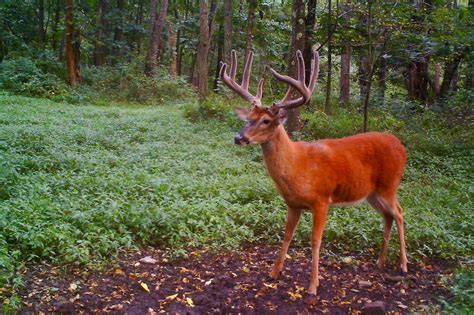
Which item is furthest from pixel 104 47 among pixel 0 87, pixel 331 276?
pixel 331 276

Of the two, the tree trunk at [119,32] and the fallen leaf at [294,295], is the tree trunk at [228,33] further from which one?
the fallen leaf at [294,295]

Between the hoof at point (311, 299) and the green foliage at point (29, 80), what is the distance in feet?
52.2

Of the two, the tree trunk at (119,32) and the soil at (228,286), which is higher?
the tree trunk at (119,32)

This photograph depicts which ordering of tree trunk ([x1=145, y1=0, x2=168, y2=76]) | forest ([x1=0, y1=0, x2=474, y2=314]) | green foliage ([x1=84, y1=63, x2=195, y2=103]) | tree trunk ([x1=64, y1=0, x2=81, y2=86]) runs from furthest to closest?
tree trunk ([x1=145, y1=0, x2=168, y2=76]) < green foliage ([x1=84, y1=63, x2=195, y2=103]) < tree trunk ([x1=64, y1=0, x2=81, y2=86]) < forest ([x1=0, y1=0, x2=474, y2=314])

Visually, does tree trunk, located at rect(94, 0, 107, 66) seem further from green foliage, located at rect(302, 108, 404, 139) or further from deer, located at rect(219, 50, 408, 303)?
deer, located at rect(219, 50, 408, 303)

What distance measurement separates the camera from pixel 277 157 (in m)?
4.73

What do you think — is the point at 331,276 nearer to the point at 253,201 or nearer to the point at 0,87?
the point at 253,201

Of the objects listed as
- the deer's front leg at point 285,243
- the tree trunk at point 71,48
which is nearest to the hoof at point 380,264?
the deer's front leg at point 285,243

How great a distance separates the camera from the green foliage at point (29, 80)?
18.5 m

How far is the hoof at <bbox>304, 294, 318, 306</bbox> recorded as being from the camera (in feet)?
15.4

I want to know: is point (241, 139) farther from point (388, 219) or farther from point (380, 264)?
point (380, 264)

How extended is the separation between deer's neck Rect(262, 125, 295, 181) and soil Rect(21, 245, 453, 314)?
1175mm

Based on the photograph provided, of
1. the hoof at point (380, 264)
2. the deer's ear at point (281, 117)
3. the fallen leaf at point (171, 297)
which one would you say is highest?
the deer's ear at point (281, 117)

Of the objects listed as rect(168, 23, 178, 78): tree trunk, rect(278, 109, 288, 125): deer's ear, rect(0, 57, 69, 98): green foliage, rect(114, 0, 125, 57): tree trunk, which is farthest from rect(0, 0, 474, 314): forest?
rect(114, 0, 125, 57): tree trunk
